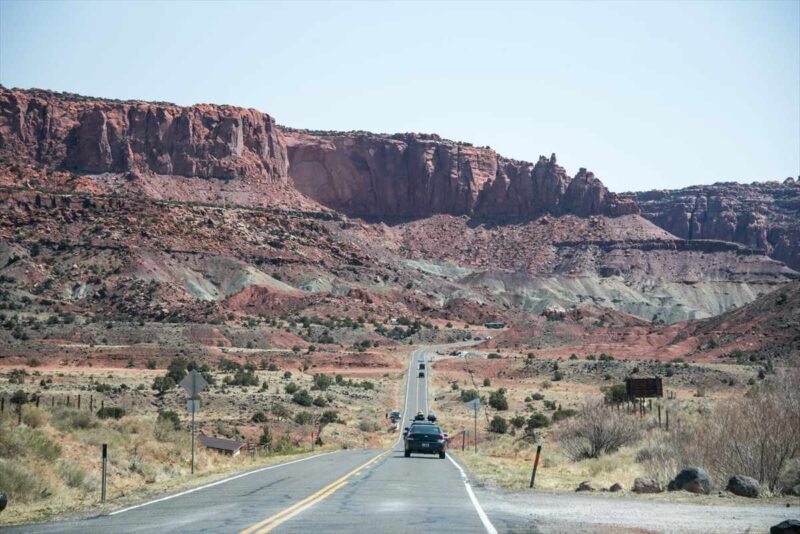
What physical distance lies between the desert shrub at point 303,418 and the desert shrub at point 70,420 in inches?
918

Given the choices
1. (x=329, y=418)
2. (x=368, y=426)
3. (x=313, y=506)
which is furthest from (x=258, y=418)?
(x=313, y=506)

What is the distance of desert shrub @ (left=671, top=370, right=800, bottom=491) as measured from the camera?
22.2 meters

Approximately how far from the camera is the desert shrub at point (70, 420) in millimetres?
30675

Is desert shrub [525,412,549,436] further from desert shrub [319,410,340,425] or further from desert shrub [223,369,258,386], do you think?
desert shrub [223,369,258,386]

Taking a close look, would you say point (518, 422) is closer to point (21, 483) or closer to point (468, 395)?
point (468, 395)

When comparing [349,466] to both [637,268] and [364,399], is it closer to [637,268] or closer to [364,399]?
[364,399]

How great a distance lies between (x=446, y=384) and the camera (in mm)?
86188

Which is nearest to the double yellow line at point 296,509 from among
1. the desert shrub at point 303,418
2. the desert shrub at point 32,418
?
the desert shrub at point 32,418

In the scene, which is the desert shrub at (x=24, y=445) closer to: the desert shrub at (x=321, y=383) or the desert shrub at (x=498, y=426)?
the desert shrub at (x=498, y=426)

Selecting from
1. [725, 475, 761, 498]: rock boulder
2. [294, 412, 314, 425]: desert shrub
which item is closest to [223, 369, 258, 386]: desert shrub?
[294, 412, 314, 425]: desert shrub

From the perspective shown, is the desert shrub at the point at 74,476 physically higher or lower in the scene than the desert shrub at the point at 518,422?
higher

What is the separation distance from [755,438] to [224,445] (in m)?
22.9

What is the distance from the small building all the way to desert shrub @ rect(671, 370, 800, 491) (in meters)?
19.1

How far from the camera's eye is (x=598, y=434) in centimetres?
3306
